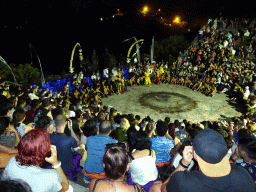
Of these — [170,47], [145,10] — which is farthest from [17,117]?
[145,10]

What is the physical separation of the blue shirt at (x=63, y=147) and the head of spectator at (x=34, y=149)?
1.07 metres

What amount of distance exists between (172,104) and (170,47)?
14.2 m

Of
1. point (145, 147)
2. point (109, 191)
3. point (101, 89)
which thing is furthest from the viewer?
point (101, 89)

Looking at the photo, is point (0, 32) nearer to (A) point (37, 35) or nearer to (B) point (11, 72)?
(A) point (37, 35)

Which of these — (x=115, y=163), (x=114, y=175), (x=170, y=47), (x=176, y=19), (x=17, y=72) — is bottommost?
(x=114, y=175)

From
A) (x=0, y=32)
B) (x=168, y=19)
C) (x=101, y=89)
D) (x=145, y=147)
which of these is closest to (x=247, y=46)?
(x=101, y=89)

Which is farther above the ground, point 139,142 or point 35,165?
point 35,165

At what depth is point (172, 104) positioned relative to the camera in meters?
13.5

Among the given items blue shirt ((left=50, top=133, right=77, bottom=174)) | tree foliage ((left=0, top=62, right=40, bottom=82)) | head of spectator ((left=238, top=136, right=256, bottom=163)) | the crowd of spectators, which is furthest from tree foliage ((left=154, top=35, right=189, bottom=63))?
blue shirt ((left=50, top=133, right=77, bottom=174))

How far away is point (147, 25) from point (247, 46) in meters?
21.3

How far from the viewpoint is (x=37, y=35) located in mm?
26156

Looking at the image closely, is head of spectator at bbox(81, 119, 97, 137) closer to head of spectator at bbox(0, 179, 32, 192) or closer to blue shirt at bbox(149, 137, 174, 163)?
blue shirt at bbox(149, 137, 174, 163)

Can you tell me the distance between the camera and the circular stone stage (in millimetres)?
11930

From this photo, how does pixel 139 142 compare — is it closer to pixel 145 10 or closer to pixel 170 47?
pixel 170 47
